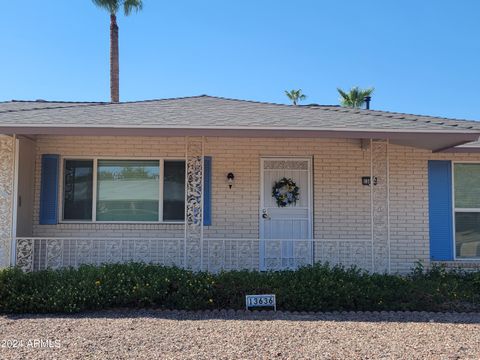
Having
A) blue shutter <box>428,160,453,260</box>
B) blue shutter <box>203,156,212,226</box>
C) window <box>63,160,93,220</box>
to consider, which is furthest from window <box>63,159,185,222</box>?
blue shutter <box>428,160,453,260</box>

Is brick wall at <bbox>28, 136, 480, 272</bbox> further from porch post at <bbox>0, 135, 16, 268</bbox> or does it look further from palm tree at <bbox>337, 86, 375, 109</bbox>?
palm tree at <bbox>337, 86, 375, 109</bbox>

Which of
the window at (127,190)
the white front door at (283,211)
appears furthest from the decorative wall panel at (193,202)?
the white front door at (283,211)

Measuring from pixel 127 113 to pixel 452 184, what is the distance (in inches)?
254

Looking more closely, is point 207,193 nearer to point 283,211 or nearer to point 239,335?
point 283,211

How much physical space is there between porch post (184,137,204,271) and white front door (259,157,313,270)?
1429 mm

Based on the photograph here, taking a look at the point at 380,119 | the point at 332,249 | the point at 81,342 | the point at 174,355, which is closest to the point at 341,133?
the point at 380,119

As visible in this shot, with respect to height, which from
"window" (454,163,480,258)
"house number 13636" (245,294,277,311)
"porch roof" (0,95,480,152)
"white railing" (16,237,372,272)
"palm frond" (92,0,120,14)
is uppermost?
"palm frond" (92,0,120,14)

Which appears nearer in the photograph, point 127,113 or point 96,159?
point 127,113

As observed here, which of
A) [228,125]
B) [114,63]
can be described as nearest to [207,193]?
[228,125]

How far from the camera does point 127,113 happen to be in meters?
8.36

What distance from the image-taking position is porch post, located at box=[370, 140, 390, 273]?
27.2 ft

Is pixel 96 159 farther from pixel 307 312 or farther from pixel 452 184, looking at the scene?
pixel 452 184

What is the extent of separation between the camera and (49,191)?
8977mm

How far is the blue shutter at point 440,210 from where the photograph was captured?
9336mm
